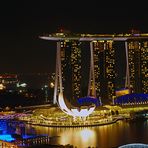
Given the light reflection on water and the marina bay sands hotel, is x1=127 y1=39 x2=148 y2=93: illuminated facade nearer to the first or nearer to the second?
the marina bay sands hotel

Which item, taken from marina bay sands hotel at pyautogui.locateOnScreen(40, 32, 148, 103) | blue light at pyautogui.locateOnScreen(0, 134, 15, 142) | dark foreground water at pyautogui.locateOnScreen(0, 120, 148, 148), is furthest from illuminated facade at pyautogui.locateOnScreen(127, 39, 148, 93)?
blue light at pyautogui.locateOnScreen(0, 134, 15, 142)

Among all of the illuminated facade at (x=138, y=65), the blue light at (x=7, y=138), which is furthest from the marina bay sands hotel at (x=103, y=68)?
the blue light at (x=7, y=138)

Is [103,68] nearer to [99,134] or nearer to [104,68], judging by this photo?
[104,68]

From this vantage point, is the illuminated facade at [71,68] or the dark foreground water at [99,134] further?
the illuminated facade at [71,68]

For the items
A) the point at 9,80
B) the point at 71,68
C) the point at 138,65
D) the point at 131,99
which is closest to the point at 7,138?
the point at 131,99

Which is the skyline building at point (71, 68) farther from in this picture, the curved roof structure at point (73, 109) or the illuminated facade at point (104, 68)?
the curved roof structure at point (73, 109)

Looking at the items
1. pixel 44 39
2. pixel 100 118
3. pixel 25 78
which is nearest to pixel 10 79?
pixel 25 78
